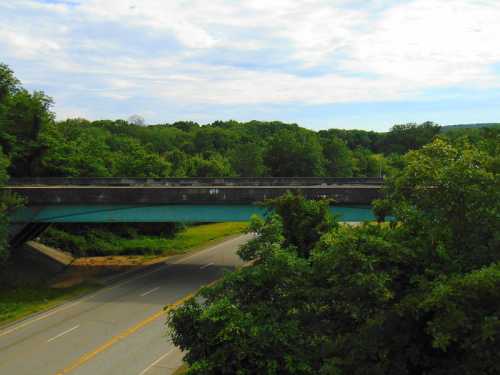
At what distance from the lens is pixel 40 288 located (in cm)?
3011

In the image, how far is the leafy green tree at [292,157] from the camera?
82.0 metres

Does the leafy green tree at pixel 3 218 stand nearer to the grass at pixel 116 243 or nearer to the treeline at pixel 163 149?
the treeline at pixel 163 149

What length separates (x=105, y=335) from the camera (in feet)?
72.5

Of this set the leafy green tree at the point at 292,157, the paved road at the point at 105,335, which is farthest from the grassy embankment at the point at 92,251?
the leafy green tree at the point at 292,157

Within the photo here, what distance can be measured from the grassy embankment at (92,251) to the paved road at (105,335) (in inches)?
50.9

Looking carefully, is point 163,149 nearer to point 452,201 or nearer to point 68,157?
point 68,157

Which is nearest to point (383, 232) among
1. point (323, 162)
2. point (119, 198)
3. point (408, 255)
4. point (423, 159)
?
point (408, 255)

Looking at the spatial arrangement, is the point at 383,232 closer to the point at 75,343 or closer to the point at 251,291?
the point at 251,291

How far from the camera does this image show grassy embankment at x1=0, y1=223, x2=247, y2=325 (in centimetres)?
2653

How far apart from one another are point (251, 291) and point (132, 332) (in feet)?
42.0

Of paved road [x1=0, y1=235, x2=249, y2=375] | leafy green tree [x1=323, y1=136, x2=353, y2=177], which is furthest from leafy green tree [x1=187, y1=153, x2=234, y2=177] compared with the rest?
paved road [x1=0, y1=235, x2=249, y2=375]

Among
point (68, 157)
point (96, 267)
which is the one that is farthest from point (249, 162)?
point (96, 267)

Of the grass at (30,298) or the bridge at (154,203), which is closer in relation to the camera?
the grass at (30,298)

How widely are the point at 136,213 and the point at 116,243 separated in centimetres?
1267
